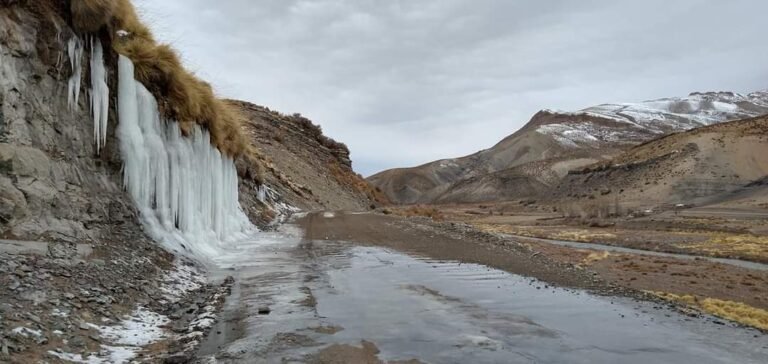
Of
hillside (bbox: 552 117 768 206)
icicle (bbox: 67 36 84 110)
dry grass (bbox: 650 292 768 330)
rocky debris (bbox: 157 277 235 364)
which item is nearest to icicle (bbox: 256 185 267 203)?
icicle (bbox: 67 36 84 110)

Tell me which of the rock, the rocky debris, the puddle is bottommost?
the puddle

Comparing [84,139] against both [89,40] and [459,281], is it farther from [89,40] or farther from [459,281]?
[459,281]

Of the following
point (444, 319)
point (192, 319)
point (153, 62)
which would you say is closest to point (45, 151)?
point (192, 319)

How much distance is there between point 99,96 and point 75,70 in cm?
73

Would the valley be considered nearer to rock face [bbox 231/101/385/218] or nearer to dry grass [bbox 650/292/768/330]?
dry grass [bbox 650/292/768/330]

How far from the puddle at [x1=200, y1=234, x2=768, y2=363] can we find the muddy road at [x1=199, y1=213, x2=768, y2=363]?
2 cm

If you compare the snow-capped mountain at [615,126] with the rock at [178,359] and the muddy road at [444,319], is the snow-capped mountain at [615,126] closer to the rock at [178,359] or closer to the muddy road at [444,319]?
the muddy road at [444,319]

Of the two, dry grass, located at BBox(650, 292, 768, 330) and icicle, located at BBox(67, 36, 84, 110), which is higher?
icicle, located at BBox(67, 36, 84, 110)

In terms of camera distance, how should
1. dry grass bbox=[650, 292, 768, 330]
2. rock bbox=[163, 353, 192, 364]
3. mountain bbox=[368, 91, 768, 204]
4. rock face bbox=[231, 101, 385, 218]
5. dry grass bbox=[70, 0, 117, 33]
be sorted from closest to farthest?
rock bbox=[163, 353, 192, 364]
dry grass bbox=[650, 292, 768, 330]
dry grass bbox=[70, 0, 117, 33]
rock face bbox=[231, 101, 385, 218]
mountain bbox=[368, 91, 768, 204]

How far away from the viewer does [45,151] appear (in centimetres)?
865

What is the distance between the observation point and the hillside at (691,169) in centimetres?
5497

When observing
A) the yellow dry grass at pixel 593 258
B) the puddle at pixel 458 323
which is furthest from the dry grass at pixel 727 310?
the yellow dry grass at pixel 593 258

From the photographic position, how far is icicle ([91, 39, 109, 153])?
34.3ft

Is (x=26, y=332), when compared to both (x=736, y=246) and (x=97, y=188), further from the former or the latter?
(x=736, y=246)
